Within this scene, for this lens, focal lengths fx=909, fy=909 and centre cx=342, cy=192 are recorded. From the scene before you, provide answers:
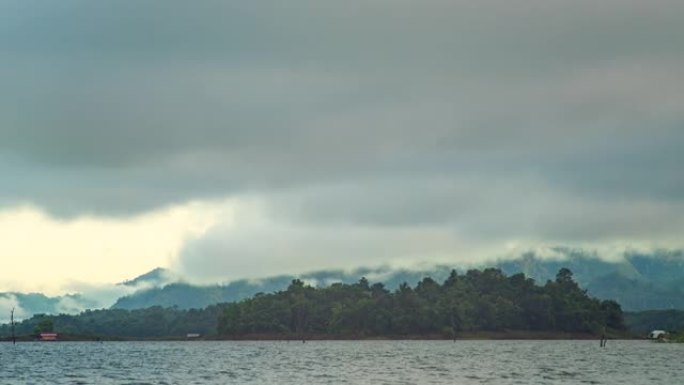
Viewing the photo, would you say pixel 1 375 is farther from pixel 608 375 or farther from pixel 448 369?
pixel 608 375

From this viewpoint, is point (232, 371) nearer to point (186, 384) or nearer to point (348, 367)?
point (348, 367)

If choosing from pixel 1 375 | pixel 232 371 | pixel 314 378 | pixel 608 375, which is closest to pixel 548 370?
pixel 608 375

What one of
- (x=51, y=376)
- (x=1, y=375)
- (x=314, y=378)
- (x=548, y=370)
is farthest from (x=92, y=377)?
(x=548, y=370)

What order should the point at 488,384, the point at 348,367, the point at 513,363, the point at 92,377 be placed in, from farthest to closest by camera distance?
the point at 513,363, the point at 348,367, the point at 92,377, the point at 488,384

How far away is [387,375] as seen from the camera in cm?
14638

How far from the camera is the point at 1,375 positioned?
165500 millimetres

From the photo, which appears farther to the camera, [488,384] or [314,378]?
[314,378]

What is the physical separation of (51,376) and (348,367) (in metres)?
54.9

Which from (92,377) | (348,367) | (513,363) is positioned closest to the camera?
(92,377)

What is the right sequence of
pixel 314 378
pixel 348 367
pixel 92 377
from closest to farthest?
pixel 314 378, pixel 92 377, pixel 348 367

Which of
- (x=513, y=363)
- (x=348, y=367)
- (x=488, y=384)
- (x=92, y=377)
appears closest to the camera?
(x=488, y=384)

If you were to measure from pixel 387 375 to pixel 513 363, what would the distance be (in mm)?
50587

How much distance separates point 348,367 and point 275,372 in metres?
18.4

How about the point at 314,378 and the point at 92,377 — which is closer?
the point at 314,378
